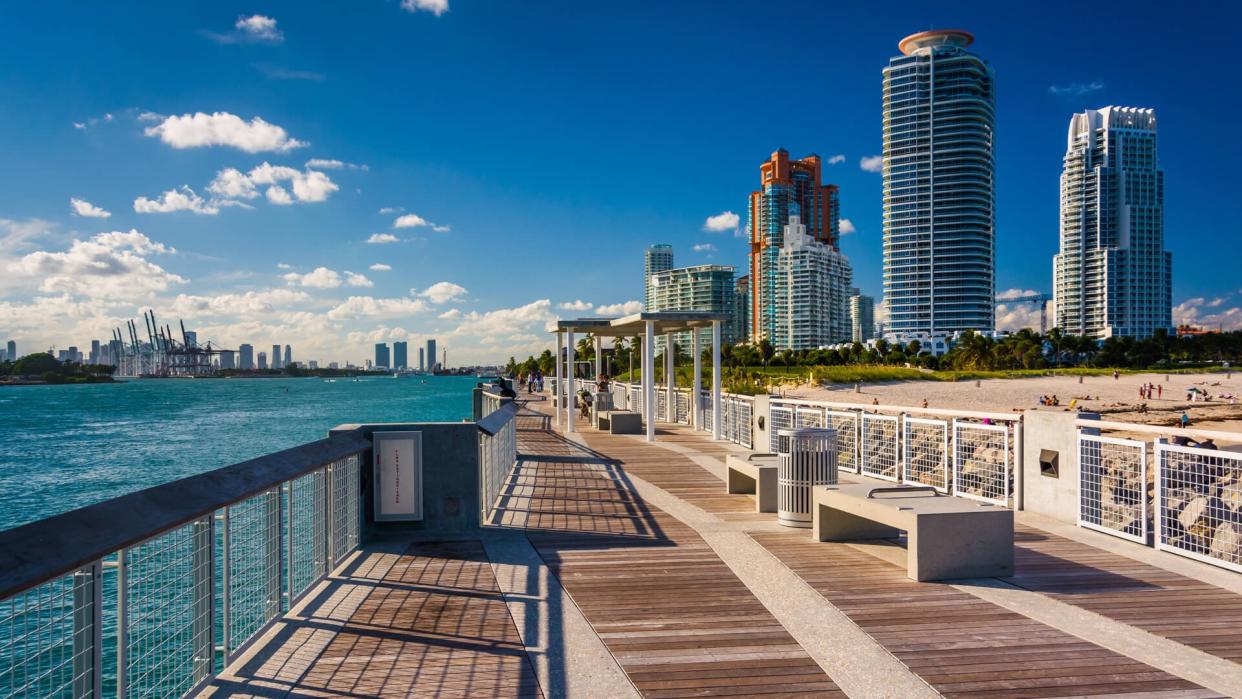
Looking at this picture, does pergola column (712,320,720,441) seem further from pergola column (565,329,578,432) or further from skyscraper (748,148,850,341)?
skyscraper (748,148,850,341)

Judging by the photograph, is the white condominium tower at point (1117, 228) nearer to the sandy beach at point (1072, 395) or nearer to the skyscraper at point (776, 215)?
the skyscraper at point (776, 215)

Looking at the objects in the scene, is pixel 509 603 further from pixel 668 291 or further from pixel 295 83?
pixel 668 291

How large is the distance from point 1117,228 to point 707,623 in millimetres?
176438

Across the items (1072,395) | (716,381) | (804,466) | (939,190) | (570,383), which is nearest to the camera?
(804,466)

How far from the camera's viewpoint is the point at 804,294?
152375 millimetres

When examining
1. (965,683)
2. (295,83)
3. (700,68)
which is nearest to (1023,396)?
(700,68)

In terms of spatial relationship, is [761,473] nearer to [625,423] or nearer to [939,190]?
[625,423]

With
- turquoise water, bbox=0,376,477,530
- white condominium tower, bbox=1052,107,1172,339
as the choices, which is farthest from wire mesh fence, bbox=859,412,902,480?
white condominium tower, bbox=1052,107,1172,339

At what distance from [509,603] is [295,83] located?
49032 mm

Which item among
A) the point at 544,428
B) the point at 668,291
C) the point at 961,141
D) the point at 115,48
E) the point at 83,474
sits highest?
the point at 961,141

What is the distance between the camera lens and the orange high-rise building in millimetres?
162000

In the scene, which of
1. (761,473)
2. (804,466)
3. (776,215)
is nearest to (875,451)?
(761,473)

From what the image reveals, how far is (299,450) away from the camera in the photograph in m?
5.29

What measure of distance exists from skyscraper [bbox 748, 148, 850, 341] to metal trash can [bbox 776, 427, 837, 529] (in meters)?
152
